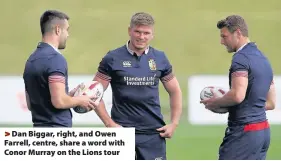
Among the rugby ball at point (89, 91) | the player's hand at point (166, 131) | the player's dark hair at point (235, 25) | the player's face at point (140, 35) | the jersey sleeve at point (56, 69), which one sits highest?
the player's dark hair at point (235, 25)

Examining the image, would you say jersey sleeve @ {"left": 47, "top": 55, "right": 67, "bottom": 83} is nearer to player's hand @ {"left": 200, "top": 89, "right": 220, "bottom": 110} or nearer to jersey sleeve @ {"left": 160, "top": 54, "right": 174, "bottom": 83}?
jersey sleeve @ {"left": 160, "top": 54, "right": 174, "bottom": 83}

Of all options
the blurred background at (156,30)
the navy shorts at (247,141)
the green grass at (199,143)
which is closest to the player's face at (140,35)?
the navy shorts at (247,141)

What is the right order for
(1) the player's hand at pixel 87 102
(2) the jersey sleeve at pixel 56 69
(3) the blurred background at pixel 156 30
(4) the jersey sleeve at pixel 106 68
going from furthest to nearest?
(3) the blurred background at pixel 156 30, (4) the jersey sleeve at pixel 106 68, (1) the player's hand at pixel 87 102, (2) the jersey sleeve at pixel 56 69

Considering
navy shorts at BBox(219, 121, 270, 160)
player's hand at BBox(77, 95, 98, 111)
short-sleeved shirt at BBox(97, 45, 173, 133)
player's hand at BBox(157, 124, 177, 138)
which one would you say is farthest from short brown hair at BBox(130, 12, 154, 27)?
navy shorts at BBox(219, 121, 270, 160)

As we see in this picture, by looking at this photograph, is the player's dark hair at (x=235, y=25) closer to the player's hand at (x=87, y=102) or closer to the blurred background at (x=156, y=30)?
the player's hand at (x=87, y=102)

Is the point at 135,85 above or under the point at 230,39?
under

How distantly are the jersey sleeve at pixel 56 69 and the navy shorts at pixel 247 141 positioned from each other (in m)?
1.32

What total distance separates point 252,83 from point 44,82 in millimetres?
1461

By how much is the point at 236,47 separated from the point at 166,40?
579 centimetres

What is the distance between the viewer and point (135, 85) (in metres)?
5.38

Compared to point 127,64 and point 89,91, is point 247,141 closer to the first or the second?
point 127,64

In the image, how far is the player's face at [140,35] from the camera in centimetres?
534
